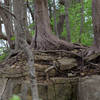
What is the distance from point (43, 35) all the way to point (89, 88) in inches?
94.7

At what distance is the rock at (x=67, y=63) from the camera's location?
5.64m

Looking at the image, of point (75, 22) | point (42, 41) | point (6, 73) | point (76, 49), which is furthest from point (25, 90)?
point (75, 22)

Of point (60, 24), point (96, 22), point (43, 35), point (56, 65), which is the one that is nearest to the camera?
point (56, 65)

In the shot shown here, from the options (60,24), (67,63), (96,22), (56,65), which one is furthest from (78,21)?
(56,65)

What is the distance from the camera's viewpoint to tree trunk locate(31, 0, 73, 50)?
6.22 meters

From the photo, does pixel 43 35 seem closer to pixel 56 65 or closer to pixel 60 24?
pixel 56 65

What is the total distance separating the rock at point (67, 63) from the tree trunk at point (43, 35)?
22.3 inches

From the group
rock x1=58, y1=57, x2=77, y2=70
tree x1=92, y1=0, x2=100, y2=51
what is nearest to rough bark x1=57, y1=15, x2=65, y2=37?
tree x1=92, y1=0, x2=100, y2=51

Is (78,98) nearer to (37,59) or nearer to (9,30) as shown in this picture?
(37,59)

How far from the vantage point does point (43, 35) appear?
6402 mm

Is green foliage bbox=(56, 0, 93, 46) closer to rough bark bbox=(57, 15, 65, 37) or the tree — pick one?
rough bark bbox=(57, 15, 65, 37)

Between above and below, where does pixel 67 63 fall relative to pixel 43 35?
below

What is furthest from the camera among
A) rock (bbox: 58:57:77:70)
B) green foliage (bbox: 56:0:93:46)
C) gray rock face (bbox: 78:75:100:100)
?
green foliage (bbox: 56:0:93:46)

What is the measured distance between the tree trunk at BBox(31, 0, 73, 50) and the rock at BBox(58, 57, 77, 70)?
22.3 inches
